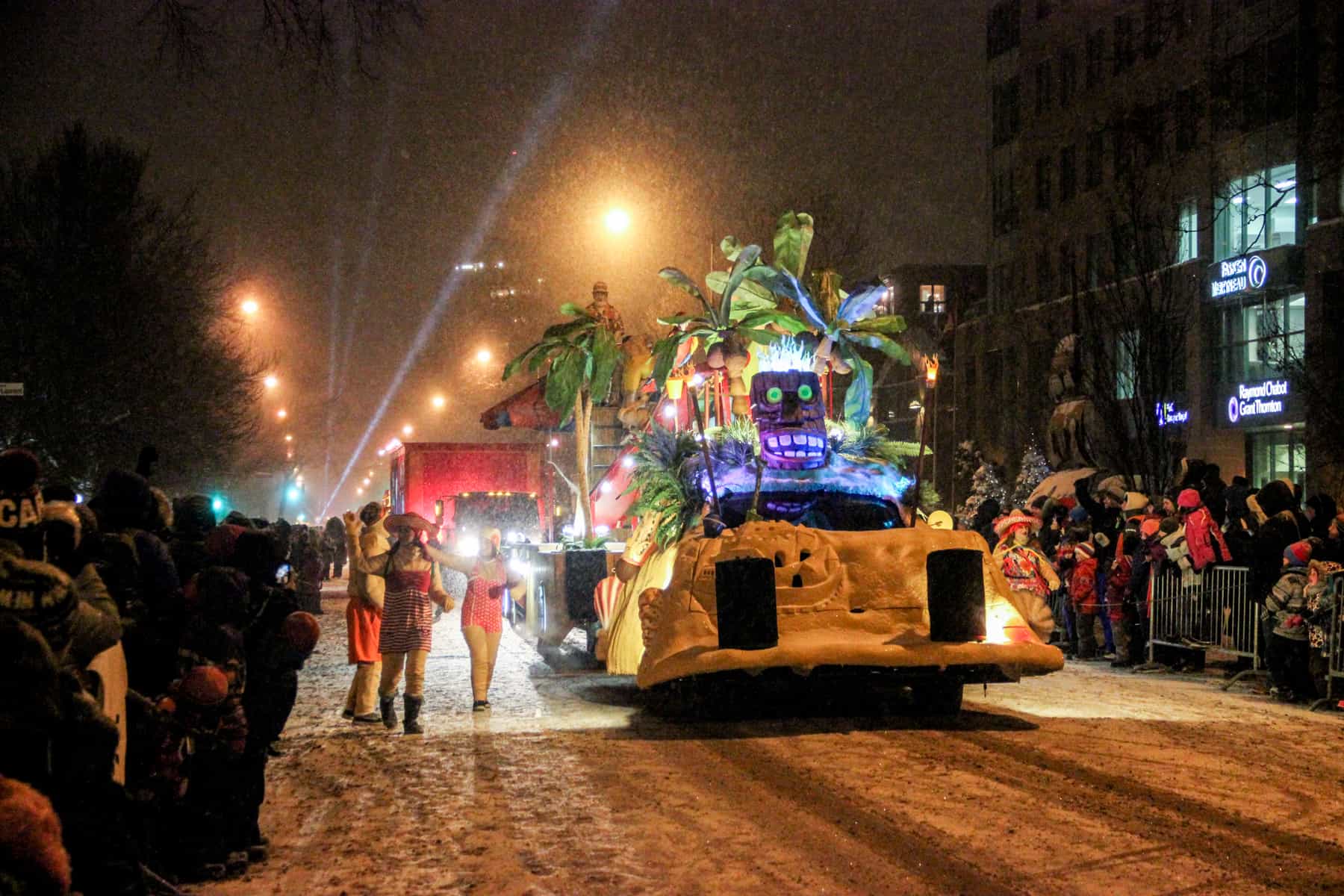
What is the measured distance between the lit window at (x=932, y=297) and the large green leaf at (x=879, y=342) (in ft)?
147

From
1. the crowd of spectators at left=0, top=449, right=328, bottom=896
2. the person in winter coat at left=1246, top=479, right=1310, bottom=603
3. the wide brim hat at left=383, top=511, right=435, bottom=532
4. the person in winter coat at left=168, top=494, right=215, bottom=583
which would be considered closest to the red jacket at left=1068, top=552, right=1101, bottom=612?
the person in winter coat at left=1246, top=479, right=1310, bottom=603

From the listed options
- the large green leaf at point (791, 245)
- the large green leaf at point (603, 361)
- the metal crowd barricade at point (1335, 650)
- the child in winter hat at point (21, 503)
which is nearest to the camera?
the child in winter hat at point (21, 503)

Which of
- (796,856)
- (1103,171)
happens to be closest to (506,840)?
(796,856)

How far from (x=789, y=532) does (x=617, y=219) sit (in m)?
Result: 15.2

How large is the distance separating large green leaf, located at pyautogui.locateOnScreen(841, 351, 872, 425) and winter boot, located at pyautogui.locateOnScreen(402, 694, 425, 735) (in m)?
5.60

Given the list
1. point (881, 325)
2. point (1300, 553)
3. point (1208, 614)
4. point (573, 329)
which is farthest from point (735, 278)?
point (1208, 614)

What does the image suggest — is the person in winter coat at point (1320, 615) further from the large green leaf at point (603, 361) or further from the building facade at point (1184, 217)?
the large green leaf at point (603, 361)

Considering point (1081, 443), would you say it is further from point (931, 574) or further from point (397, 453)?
point (931, 574)

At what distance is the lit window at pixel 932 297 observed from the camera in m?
61.1

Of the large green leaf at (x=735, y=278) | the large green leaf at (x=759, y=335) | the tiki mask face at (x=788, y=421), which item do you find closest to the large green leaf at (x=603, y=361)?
the large green leaf at (x=735, y=278)

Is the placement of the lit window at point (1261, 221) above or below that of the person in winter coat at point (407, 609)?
above

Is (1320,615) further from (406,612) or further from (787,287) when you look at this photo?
(406,612)

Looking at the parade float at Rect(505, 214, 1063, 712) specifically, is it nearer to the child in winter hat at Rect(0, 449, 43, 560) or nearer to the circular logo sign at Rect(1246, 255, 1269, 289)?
the child in winter hat at Rect(0, 449, 43, 560)

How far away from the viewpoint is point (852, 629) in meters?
11.3
